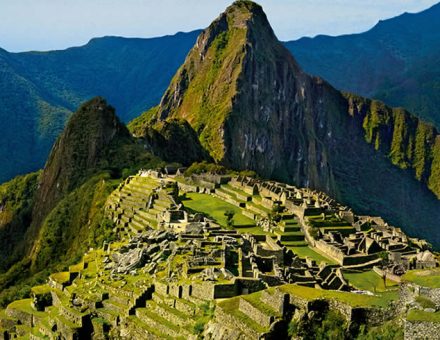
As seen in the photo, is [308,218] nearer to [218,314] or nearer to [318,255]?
[318,255]

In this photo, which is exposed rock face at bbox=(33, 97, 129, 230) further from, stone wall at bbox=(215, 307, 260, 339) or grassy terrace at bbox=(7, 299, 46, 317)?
stone wall at bbox=(215, 307, 260, 339)

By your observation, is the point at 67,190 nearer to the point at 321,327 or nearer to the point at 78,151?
the point at 78,151

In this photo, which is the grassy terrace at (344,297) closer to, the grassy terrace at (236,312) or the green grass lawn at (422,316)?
the grassy terrace at (236,312)

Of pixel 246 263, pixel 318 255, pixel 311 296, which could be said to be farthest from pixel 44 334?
pixel 318 255

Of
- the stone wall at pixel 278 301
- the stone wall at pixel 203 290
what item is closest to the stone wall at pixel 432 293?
the stone wall at pixel 278 301

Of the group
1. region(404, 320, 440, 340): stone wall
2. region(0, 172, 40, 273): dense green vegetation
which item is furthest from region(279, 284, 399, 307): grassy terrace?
region(0, 172, 40, 273): dense green vegetation

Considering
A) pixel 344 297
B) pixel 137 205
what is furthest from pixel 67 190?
pixel 344 297
